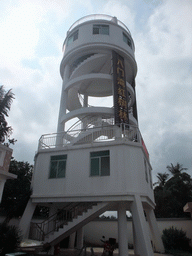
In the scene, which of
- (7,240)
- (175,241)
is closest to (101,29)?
(7,240)

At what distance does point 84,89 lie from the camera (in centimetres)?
2367

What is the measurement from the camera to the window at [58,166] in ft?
49.6

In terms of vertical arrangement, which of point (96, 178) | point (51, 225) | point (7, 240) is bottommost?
point (7, 240)

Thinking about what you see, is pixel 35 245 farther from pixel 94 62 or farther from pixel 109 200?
pixel 94 62

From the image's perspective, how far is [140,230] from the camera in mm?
12039

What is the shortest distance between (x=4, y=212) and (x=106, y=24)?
21.5 m

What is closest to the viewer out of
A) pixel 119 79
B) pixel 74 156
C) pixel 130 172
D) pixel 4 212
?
pixel 130 172

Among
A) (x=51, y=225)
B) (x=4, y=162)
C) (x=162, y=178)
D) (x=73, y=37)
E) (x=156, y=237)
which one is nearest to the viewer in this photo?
(x=4, y=162)

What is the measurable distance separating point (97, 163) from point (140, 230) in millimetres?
4872

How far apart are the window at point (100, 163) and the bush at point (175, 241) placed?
420 inches

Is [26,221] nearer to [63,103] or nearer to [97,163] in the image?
[97,163]

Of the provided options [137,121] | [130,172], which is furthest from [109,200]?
[137,121]

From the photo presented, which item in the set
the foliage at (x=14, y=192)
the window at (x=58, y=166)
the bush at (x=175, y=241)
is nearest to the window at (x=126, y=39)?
the window at (x=58, y=166)

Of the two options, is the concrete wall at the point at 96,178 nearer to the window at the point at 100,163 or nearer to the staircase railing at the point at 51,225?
the window at the point at 100,163
